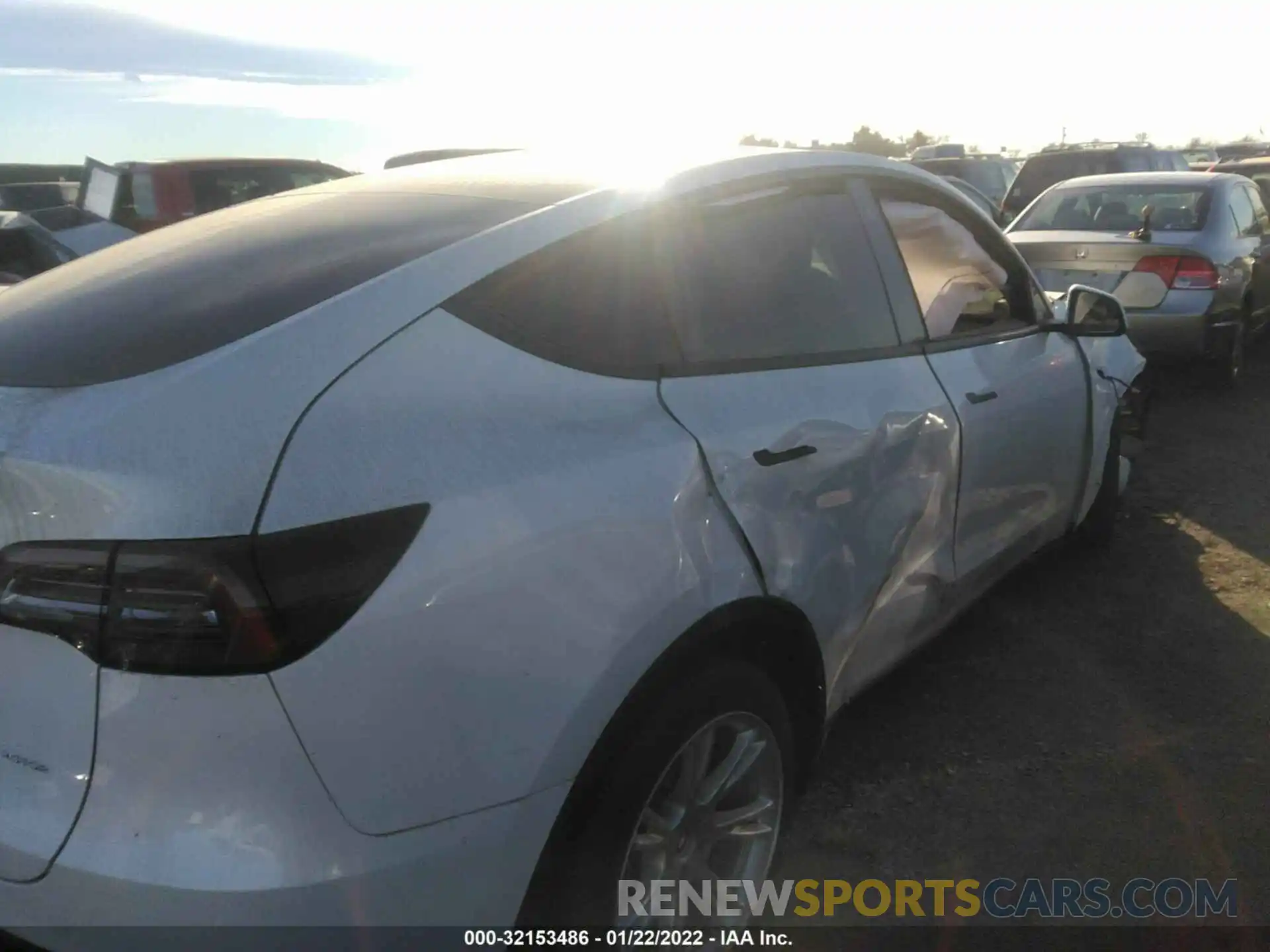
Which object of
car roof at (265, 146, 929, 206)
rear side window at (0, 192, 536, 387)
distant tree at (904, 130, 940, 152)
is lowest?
distant tree at (904, 130, 940, 152)

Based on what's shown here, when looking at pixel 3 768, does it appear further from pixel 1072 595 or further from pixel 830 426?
pixel 1072 595

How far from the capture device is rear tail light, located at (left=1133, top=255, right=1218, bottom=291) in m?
7.24

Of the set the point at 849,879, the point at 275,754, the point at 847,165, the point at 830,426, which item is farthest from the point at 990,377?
the point at 275,754

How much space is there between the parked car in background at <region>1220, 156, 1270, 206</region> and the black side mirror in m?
9.68

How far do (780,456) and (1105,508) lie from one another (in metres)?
2.85

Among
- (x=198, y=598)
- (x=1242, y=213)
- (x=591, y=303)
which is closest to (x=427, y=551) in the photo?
(x=198, y=598)

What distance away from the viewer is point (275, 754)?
1532mm

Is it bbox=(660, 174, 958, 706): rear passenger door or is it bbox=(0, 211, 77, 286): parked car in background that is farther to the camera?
bbox=(0, 211, 77, 286): parked car in background

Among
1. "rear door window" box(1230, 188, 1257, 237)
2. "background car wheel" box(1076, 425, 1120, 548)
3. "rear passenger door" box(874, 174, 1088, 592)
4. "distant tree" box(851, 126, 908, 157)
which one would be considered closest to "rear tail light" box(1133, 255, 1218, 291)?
"rear door window" box(1230, 188, 1257, 237)

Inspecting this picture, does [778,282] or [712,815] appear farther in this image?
[778,282]

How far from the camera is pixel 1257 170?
1375 centimetres

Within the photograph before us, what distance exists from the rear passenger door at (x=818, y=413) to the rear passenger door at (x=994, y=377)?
19cm

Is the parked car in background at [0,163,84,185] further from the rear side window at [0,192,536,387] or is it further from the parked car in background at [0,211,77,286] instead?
the rear side window at [0,192,536,387]

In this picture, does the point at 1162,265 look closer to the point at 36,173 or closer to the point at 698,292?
the point at 698,292
